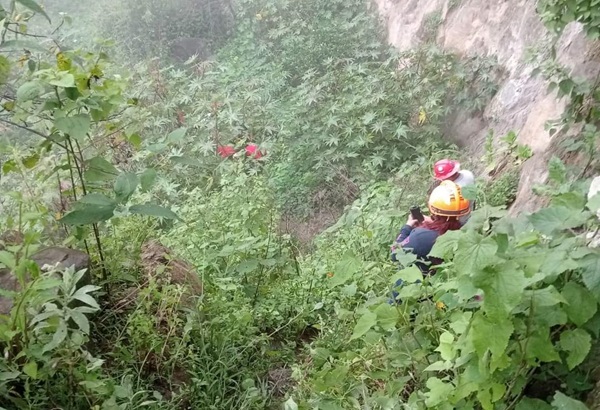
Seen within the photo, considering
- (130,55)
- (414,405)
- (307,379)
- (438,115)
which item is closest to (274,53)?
(130,55)

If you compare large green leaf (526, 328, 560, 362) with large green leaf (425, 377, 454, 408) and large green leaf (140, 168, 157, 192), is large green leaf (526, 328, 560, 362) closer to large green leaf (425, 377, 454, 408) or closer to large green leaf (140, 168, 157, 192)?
large green leaf (425, 377, 454, 408)

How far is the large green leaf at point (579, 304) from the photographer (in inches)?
62.1

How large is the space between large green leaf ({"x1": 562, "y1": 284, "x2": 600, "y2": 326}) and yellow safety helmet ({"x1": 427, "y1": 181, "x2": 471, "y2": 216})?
5.41 feet

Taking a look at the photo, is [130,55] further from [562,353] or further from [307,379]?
[562,353]

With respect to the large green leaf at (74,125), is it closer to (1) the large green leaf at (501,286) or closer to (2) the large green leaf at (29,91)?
(2) the large green leaf at (29,91)

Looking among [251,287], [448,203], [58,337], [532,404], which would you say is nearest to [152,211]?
[58,337]

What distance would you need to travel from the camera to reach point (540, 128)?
15.9 feet

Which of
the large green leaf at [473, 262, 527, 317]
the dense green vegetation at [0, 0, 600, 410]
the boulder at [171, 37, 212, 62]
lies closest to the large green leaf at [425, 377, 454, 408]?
the dense green vegetation at [0, 0, 600, 410]

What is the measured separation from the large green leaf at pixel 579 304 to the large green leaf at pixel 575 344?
0.04 metres

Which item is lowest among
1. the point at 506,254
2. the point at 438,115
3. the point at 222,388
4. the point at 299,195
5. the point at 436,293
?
the point at 299,195

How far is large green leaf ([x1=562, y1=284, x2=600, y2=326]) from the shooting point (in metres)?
1.58

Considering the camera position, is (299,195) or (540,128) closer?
(540,128)

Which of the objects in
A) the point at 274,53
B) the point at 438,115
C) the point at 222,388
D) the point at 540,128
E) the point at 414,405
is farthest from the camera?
the point at 274,53

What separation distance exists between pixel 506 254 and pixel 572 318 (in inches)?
10.2
